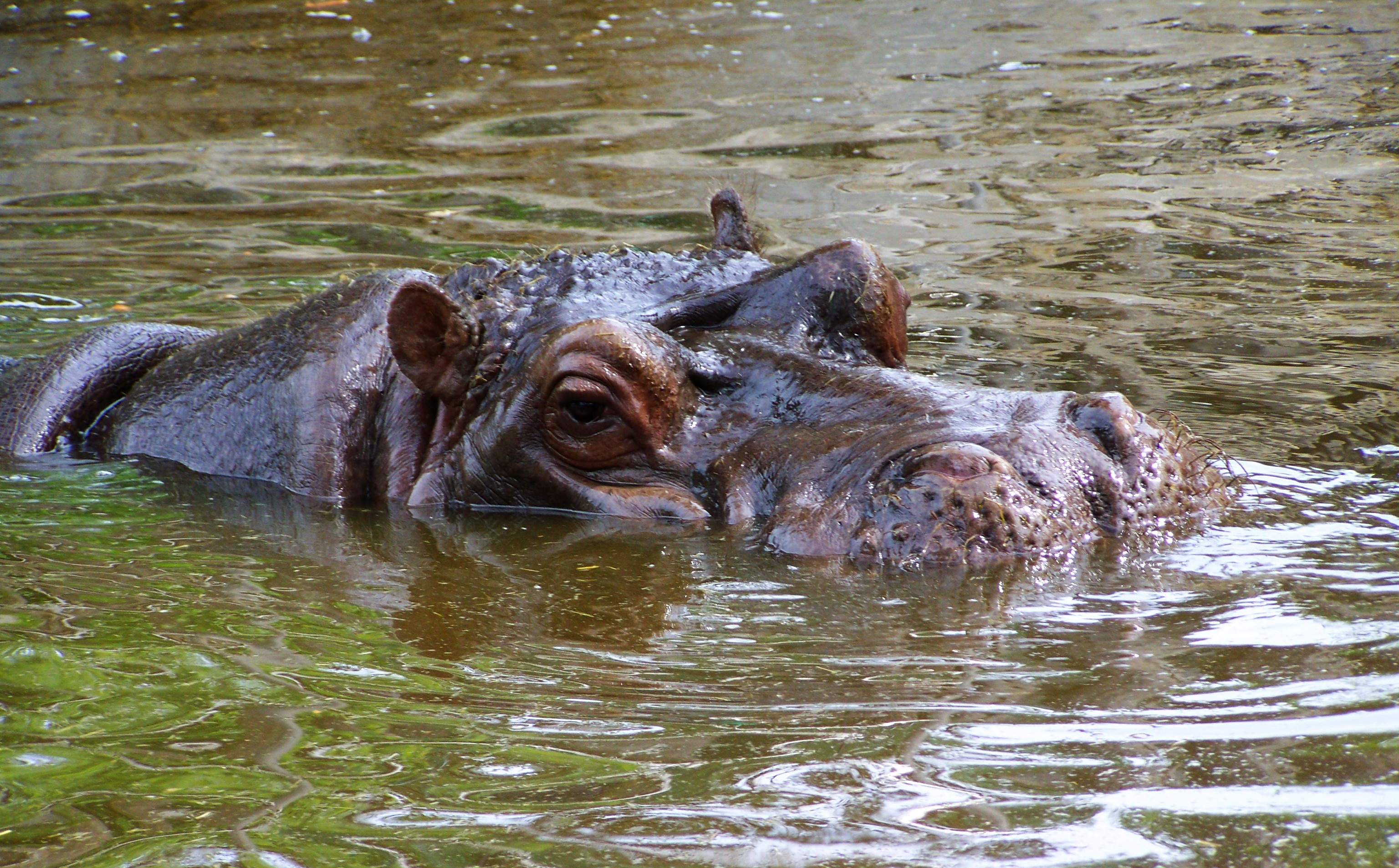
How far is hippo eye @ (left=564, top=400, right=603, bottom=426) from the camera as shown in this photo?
4.61 m

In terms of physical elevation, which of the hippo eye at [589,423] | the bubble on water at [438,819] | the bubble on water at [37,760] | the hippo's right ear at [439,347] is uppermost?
the hippo's right ear at [439,347]

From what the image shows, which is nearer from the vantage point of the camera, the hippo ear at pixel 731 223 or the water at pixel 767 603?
the water at pixel 767 603

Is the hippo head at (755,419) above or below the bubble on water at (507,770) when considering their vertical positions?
above

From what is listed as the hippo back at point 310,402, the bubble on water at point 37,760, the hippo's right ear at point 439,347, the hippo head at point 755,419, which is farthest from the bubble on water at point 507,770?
the hippo back at point 310,402

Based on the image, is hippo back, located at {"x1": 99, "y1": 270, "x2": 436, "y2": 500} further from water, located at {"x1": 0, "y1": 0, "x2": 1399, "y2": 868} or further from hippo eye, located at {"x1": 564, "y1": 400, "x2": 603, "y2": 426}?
hippo eye, located at {"x1": 564, "y1": 400, "x2": 603, "y2": 426}

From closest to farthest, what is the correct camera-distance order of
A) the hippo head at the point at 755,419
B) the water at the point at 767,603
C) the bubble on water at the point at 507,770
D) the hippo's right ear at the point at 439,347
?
1. the water at the point at 767,603
2. the bubble on water at the point at 507,770
3. the hippo head at the point at 755,419
4. the hippo's right ear at the point at 439,347

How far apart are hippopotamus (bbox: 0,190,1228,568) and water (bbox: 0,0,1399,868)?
14cm

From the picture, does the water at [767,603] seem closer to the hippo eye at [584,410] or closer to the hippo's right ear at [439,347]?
the hippo eye at [584,410]

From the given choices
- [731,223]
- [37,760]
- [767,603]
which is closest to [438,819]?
[37,760]

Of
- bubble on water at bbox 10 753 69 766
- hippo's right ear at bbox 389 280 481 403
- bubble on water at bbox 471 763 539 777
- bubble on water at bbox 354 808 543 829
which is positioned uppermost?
hippo's right ear at bbox 389 280 481 403

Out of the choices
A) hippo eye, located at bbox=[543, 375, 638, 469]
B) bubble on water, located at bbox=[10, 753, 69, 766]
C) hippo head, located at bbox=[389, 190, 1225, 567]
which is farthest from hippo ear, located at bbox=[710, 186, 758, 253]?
bubble on water, located at bbox=[10, 753, 69, 766]

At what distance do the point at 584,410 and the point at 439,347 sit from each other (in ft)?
2.23

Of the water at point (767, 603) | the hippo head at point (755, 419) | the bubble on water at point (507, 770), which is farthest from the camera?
the hippo head at point (755, 419)

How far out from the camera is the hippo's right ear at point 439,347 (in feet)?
16.3
